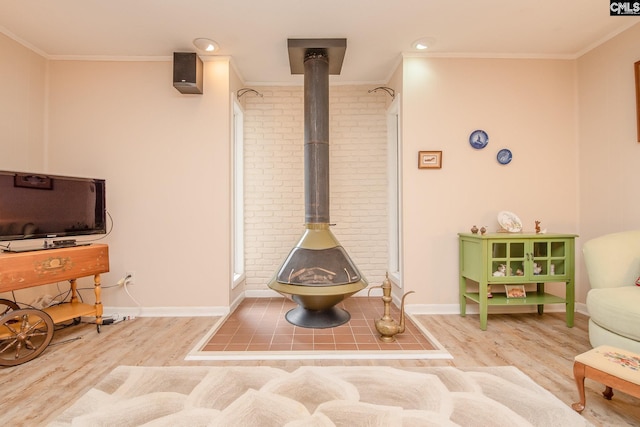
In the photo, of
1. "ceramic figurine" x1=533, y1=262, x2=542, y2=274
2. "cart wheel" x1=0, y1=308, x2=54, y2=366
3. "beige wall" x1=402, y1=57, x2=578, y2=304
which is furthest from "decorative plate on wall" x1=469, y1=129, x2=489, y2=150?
"cart wheel" x1=0, y1=308, x2=54, y2=366

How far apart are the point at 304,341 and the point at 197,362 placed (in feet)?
2.53

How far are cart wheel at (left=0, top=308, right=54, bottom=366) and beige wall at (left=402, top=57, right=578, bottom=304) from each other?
9.85 feet

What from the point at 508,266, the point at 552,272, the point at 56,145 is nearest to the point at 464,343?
the point at 508,266

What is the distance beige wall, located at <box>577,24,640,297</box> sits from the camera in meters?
2.57

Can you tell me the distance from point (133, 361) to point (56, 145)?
235 cm

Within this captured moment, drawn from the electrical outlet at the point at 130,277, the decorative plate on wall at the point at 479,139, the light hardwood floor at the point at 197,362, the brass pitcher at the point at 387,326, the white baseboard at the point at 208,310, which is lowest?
the light hardwood floor at the point at 197,362

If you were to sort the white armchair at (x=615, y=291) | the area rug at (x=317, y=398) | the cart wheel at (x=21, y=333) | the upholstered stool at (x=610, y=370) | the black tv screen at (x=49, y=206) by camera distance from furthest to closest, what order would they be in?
1. the black tv screen at (x=49, y=206)
2. the cart wheel at (x=21, y=333)
3. the white armchair at (x=615, y=291)
4. the area rug at (x=317, y=398)
5. the upholstered stool at (x=610, y=370)

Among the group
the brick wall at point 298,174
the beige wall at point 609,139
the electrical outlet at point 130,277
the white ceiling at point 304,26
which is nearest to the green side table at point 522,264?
the beige wall at point 609,139

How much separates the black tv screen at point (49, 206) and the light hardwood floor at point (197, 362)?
891 mm

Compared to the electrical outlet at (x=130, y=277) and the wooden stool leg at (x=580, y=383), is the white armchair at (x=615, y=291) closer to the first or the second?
the wooden stool leg at (x=580, y=383)

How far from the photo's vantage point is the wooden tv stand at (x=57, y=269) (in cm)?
204

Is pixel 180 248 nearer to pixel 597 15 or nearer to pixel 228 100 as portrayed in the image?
pixel 228 100

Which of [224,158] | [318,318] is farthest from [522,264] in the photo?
[224,158]

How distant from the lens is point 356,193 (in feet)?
12.1
